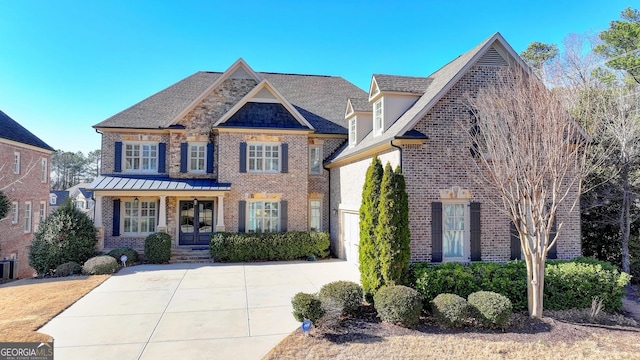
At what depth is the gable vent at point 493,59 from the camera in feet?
36.9

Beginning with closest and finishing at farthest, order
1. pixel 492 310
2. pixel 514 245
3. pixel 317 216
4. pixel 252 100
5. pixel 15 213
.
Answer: pixel 492 310
pixel 514 245
pixel 252 100
pixel 317 216
pixel 15 213

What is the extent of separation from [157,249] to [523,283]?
44.1 ft

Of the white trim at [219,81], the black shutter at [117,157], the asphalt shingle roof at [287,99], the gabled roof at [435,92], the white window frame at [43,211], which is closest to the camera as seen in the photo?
the gabled roof at [435,92]

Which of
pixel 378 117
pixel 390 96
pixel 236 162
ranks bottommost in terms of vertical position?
pixel 236 162

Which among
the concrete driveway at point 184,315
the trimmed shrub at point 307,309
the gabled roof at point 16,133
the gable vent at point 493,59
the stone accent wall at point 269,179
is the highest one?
the gable vent at point 493,59

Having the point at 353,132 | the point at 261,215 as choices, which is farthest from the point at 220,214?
the point at 353,132

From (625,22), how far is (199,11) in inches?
1001

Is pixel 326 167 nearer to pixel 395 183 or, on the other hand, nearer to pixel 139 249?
pixel 395 183

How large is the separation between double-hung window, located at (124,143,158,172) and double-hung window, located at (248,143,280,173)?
16.6 feet

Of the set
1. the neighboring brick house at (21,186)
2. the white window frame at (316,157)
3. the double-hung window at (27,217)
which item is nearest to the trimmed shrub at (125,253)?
the neighboring brick house at (21,186)

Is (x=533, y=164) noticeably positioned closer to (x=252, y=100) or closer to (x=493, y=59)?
(x=493, y=59)

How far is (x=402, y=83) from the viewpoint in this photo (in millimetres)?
12539

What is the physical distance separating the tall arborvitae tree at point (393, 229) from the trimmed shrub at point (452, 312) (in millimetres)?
1321

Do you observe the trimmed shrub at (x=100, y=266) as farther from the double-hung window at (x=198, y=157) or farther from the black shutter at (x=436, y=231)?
the black shutter at (x=436, y=231)
